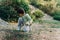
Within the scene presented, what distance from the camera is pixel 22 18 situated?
36.7 feet

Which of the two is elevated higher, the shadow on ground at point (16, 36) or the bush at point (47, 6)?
the shadow on ground at point (16, 36)

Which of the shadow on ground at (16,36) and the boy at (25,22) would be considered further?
the boy at (25,22)

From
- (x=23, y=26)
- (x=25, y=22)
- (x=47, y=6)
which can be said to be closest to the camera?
(x=25, y=22)

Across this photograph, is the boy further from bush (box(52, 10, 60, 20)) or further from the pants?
bush (box(52, 10, 60, 20))

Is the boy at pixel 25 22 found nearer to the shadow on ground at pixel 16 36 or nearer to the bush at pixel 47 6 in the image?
the shadow on ground at pixel 16 36

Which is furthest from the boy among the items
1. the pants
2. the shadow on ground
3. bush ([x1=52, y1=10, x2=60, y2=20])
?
bush ([x1=52, y1=10, x2=60, y2=20])

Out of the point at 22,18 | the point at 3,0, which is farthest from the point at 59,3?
the point at 22,18

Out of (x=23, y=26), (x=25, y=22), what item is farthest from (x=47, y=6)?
(x=25, y=22)

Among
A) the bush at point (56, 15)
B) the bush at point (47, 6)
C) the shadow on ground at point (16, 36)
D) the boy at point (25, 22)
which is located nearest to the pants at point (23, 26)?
the boy at point (25, 22)

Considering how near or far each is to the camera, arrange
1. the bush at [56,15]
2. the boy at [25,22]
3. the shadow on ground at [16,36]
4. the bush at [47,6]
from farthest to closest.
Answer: the bush at [47,6] < the bush at [56,15] < the boy at [25,22] < the shadow on ground at [16,36]

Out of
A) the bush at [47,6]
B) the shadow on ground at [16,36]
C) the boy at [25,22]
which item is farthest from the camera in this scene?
the bush at [47,6]

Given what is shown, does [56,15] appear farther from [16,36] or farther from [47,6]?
[16,36]

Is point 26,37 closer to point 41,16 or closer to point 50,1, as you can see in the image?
point 41,16

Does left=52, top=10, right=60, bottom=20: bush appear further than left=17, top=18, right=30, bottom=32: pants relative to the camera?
Yes
